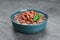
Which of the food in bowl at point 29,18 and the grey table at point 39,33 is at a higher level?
the food in bowl at point 29,18

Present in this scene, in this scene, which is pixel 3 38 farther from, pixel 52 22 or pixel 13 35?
pixel 52 22

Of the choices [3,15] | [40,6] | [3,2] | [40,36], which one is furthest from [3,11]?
[40,36]

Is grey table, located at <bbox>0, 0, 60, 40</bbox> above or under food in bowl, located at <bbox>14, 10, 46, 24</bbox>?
under

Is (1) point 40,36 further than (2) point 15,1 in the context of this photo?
No
